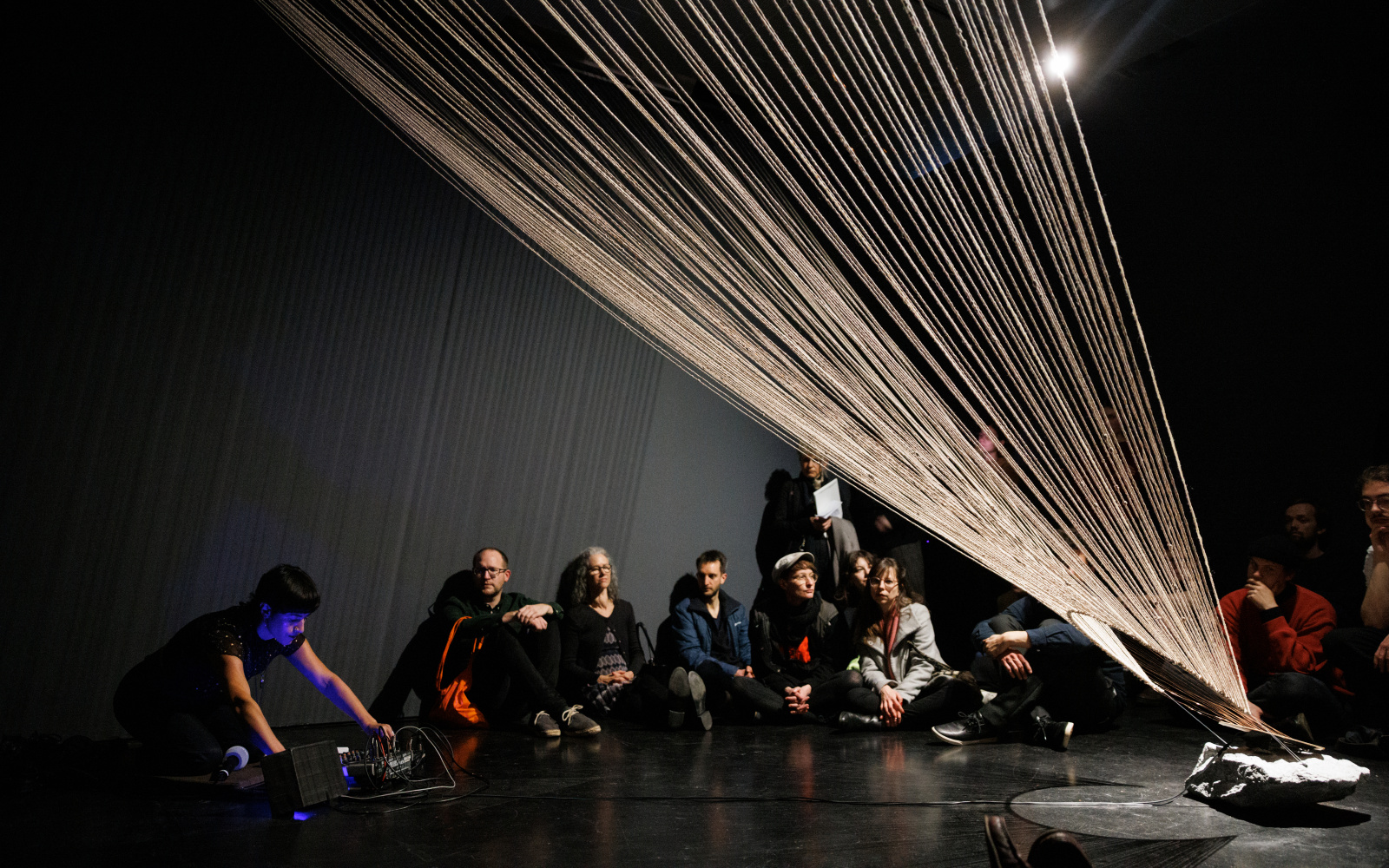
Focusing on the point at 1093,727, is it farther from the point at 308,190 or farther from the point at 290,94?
the point at 290,94

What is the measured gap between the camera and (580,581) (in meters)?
6.32

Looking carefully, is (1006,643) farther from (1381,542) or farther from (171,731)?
(171,731)

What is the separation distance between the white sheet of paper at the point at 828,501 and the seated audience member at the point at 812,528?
5 cm

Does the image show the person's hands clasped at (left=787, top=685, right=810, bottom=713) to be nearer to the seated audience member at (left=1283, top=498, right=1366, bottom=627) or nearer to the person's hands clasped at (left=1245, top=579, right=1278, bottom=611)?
the person's hands clasped at (left=1245, top=579, right=1278, bottom=611)

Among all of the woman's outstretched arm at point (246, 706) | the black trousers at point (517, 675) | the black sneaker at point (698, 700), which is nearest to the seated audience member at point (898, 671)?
the black sneaker at point (698, 700)

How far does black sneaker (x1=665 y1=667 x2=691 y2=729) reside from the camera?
5520 millimetres

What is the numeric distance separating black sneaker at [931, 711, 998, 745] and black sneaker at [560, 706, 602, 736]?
1.95 m

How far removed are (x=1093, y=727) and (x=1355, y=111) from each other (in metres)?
4.10

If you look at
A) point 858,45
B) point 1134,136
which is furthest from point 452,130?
point 1134,136

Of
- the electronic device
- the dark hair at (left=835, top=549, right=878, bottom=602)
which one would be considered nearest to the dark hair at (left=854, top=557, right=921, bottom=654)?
the dark hair at (left=835, top=549, right=878, bottom=602)

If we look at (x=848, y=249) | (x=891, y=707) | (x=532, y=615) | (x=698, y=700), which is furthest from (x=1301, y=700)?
(x=532, y=615)

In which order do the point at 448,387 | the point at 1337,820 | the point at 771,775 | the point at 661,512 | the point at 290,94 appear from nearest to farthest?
the point at 1337,820, the point at 771,775, the point at 290,94, the point at 448,387, the point at 661,512

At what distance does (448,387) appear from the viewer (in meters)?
6.49

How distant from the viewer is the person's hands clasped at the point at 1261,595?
492 cm
